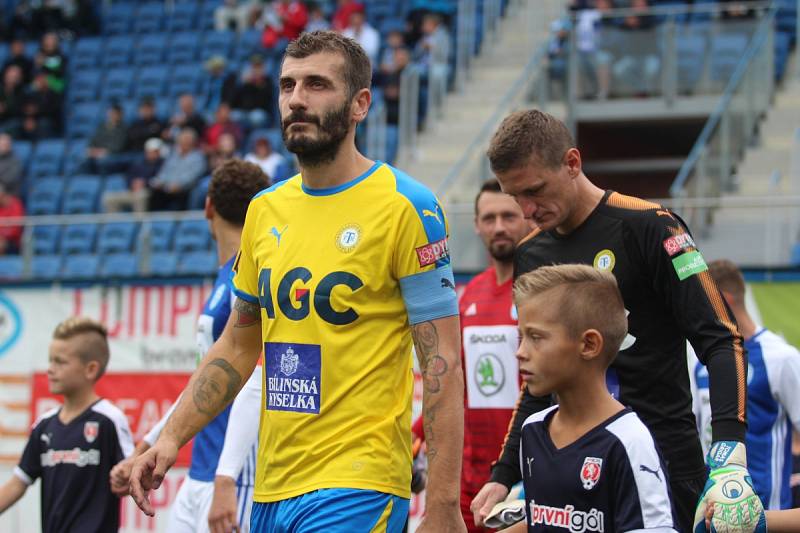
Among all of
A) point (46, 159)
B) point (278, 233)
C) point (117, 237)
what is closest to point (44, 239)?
point (117, 237)

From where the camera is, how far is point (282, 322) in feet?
13.0

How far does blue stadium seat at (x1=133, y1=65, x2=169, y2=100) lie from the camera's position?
19766mm

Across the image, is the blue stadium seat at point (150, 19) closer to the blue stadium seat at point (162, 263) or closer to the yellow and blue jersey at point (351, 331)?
the blue stadium seat at point (162, 263)

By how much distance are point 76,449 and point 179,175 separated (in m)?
9.66

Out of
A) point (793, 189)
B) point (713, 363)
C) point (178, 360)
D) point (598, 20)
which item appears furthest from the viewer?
point (598, 20)

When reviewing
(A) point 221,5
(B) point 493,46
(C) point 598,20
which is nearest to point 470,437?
(C) point 598,20

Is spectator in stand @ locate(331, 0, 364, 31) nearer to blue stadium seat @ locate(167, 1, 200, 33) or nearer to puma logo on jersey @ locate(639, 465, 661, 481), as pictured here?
blue stadium seat @ locate(167, 1, 200, 33)

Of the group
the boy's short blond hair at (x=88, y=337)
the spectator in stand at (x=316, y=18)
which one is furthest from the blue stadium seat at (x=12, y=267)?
the spectator in stand at (x=316, y=18)

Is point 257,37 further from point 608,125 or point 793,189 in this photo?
point 793,189

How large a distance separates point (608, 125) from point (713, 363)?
13443mm

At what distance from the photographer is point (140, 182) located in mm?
16078

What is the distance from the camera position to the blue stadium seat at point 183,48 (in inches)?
802

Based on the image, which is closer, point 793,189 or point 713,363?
point 713,363

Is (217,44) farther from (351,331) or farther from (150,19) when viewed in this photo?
(351,331)
